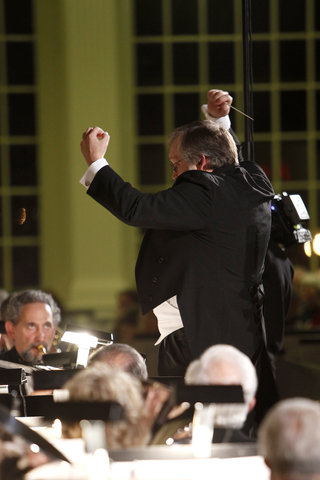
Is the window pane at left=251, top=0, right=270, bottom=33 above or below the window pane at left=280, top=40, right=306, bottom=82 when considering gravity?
above

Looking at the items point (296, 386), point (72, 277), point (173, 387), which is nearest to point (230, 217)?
point (173, 387)

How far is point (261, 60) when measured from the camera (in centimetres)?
657

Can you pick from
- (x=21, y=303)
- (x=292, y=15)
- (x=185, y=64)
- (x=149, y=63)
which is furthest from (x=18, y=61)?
(x=21, y=303)

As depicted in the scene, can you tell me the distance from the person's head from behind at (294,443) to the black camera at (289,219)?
1257mm

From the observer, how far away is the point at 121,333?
477cm

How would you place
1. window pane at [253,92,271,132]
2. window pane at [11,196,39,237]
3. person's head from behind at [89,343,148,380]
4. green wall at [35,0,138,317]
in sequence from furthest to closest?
window pane at [253,92,271,132], window pane at [11,196,39,237], green wall at [35,0,138,317], person's head from behind at [89,343,148,380]

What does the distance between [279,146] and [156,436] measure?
585 cm

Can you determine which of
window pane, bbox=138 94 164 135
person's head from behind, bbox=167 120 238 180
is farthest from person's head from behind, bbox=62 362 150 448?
window pane, bbox=138 94 164 135

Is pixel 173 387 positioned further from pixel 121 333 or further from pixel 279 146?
pixel 279 146

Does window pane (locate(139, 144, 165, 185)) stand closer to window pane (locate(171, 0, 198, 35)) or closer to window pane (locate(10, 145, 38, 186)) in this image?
window pane (locate(10, 145, 38, 186))

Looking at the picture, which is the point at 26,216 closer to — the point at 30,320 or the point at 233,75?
the point at 233,75

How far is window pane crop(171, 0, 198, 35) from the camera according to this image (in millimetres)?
6484

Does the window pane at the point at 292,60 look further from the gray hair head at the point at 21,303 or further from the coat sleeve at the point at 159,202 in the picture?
the coat sleeve at the point at 159,202

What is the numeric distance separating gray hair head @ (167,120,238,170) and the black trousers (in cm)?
48
